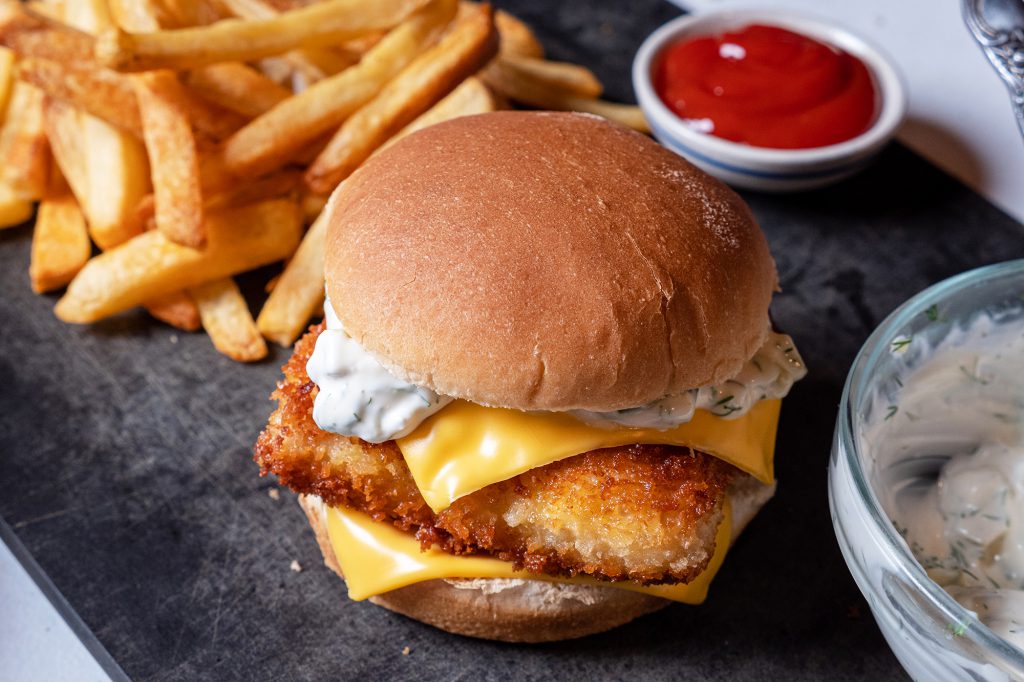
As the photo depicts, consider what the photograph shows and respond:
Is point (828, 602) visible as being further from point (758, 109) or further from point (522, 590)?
point (758, 109)

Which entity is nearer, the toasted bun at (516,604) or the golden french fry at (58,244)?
the toasted bun at (516,604)

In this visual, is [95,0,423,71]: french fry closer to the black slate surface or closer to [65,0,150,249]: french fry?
[65,0,150,249]: french fry

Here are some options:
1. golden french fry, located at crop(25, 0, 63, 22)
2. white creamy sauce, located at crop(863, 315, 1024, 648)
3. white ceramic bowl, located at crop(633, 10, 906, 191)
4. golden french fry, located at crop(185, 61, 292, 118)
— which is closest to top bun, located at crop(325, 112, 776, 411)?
white creamy sauce, located at crop(863, 315, 1024, 648)

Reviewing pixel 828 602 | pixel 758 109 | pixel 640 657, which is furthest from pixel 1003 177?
pixel 640 657

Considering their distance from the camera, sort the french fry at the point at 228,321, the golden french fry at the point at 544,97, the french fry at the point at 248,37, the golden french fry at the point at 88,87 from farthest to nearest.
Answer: the golden french fry at the point at 544,97, the french fry at the point at 228,321, the golden french fry at the point at 88,87, the french fry at the point at 248,37

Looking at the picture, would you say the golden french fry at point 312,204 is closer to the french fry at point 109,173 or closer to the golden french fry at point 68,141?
the french fry at point 109,173

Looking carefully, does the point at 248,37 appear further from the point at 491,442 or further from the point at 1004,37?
the point at 1004,37

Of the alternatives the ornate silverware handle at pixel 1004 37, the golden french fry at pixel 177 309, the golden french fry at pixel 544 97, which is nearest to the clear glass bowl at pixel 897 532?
the ornate silverware handle at pixel 1004 37

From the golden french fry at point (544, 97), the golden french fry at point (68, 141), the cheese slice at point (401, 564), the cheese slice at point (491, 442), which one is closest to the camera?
the cheese slice at point (491, 442)
